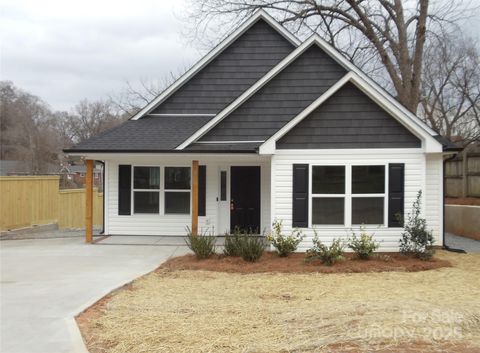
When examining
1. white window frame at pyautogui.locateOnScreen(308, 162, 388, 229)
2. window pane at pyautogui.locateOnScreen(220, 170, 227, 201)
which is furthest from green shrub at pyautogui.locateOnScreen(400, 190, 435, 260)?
window pane at pyautogui.locateOnScreen(220, 170, 227, 201)

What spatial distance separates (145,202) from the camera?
15375 mm

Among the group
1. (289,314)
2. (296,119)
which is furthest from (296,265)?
(289,314)

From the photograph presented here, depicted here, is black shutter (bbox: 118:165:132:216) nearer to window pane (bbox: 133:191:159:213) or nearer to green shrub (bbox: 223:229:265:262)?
window pane (bbox: 133:191:159:213)

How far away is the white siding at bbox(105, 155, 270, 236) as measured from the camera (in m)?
15.2

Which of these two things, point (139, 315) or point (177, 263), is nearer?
point (139, 315)

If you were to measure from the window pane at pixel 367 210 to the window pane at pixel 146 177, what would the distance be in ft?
20.6

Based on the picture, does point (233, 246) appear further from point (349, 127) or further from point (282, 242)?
point (349, 127)

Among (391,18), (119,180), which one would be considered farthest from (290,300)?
Result: (391,18)

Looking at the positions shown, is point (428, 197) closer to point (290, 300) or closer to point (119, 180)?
point (290, 300)

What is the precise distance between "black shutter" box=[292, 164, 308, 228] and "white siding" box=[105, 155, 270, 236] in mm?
3251

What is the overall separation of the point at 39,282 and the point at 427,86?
102ft

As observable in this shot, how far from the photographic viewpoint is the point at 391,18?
23.8m

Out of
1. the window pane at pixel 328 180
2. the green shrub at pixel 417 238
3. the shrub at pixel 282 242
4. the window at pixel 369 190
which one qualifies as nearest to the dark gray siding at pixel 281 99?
the window pane at pixel 328 180

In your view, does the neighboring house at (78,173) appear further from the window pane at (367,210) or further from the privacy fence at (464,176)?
the window pane at (367,210)
